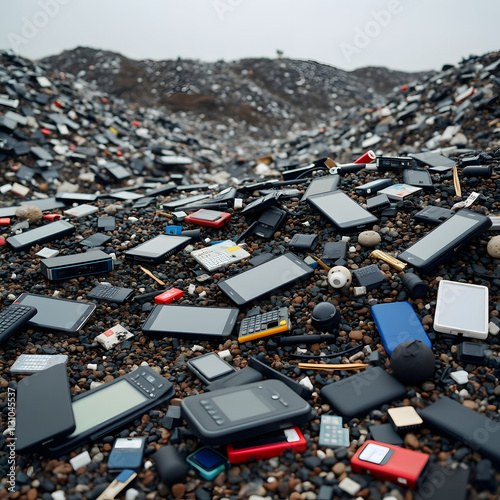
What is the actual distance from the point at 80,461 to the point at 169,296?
183cm

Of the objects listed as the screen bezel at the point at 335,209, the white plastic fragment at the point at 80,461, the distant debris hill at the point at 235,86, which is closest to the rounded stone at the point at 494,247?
the screen bezel at the point at 335,209

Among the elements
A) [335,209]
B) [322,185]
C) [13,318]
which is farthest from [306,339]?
[322,185]

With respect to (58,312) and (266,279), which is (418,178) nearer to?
(266,279)

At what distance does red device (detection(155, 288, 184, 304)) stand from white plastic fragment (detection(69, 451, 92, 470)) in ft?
5.69

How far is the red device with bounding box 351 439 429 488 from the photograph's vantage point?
7.65 feet

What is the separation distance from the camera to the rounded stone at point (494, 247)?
3908 mm

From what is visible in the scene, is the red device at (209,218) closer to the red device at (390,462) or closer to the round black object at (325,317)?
the round black object at (325,317)

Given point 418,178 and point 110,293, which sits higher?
point 418,178

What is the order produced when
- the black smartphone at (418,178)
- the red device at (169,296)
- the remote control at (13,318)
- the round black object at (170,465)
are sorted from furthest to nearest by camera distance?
the black smartphone at (418,178)
the red device at (169,296)
the remote control at (13,318)
the round black object at (170,465)

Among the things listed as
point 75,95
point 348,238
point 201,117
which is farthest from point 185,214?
point 201,117

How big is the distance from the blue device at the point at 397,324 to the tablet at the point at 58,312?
276cm

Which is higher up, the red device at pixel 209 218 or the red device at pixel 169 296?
the red device at pixel 209 218

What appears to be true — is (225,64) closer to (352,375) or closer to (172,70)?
(172,70)

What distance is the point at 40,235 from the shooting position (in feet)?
18.3
